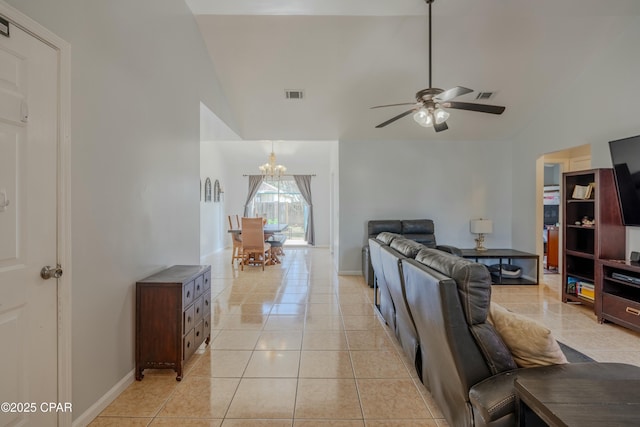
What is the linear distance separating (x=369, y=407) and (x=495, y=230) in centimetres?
486

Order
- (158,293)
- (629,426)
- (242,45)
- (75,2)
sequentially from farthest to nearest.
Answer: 1. (242,45)
2. (158,293)
3. (75,2)
4. (629,426)

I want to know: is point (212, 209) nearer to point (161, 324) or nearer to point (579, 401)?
point (161, 324)

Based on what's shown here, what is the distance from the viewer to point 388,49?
3.54 metres

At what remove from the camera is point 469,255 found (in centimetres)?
484

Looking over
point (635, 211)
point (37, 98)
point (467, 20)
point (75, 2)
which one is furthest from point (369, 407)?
point (467, 20)

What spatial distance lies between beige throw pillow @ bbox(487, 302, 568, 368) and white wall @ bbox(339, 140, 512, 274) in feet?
12.9

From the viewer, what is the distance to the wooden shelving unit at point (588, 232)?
3.34 m

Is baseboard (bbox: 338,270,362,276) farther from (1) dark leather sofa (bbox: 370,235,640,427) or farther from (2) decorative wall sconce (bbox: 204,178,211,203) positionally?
(2) decorative wall sconce (bbox: 204,178,211,203)

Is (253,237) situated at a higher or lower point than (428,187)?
lower

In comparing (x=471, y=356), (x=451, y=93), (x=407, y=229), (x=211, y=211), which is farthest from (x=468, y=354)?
(x=211, y=211)

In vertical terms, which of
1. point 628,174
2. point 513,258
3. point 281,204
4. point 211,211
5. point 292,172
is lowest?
point 513,258

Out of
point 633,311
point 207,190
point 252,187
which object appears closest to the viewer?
point 633,311

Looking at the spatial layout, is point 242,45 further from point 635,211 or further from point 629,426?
point 635,211

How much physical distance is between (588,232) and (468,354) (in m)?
4.11
